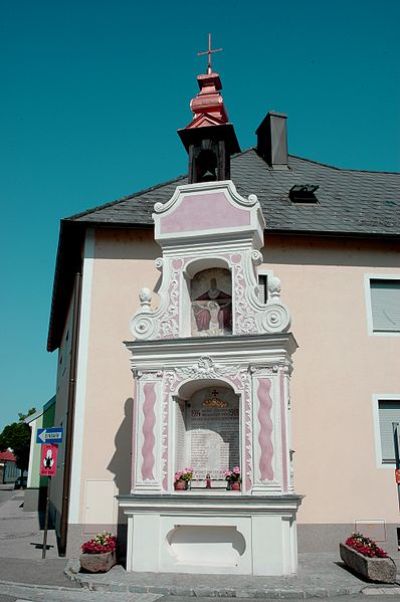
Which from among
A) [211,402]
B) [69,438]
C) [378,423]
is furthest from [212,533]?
[378,423]

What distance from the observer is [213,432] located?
13.5 metres

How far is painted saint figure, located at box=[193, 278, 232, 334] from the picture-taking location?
14109 mm

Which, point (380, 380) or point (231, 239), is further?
point (380, 380)

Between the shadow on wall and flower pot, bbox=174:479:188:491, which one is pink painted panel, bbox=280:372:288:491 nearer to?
flower pot, bbox=174:479:188:491

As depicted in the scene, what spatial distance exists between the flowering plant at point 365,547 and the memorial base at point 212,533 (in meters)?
1.24

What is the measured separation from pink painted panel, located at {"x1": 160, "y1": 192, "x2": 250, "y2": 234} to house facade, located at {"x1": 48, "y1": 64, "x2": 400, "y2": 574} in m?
0.04

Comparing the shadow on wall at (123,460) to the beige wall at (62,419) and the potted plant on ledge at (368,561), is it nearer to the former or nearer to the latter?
the beige wall at (62,419)

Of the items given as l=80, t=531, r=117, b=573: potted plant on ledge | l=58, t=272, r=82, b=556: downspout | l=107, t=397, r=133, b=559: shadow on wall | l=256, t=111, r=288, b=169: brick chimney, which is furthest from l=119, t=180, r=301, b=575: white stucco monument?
l=256, t=111, r=288, b=169: brick chimney

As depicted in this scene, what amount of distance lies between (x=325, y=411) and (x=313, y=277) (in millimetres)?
3546

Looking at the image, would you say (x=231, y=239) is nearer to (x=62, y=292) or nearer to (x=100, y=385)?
(x=100, y=385)

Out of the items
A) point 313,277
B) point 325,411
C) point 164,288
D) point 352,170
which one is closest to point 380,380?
point 325,411

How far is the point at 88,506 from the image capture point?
14891mm

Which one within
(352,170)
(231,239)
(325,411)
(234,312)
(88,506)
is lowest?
(88,506)

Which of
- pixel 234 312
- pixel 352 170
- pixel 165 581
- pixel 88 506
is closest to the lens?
pixel 165 581
